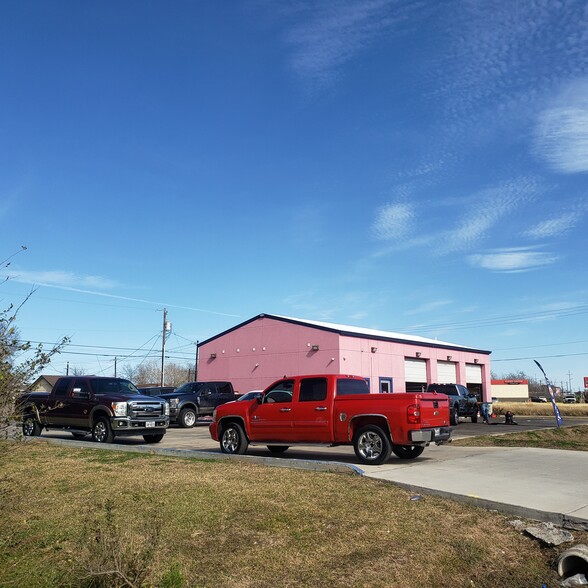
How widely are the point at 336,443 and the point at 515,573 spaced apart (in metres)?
6.42

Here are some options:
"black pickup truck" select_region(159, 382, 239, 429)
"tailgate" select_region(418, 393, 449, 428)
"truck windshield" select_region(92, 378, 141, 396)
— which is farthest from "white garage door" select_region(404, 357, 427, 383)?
"tailgate" select_region(418, 393, 449, 428)

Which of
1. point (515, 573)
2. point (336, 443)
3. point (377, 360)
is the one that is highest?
point (377, 360)

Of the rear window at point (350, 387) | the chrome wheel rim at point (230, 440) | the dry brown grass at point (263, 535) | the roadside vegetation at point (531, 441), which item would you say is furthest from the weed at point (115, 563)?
the roadside vegetation at point (531, 441)

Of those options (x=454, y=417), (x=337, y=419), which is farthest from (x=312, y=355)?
(x=337, y=419)

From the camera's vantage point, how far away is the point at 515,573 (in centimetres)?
547

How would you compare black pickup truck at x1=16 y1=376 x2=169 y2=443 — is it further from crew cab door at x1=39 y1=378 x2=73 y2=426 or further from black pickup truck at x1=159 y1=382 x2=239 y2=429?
black pickup truck at x1=159 y1=382 x2=239 y2=429

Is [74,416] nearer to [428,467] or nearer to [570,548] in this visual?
[428,467]

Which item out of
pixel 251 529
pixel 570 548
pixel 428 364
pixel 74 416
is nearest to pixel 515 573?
pixel 570 548

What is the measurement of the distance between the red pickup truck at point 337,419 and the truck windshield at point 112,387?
4.44 meters

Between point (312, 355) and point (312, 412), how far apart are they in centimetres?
2240

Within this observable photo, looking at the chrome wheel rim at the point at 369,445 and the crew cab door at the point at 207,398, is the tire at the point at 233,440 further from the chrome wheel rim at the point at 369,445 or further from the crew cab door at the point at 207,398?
the crew cab door at the point at 207,398

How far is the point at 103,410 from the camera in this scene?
619 inches

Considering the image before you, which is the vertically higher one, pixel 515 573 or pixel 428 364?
pixel 428 364

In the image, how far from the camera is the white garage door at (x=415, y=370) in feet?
129
